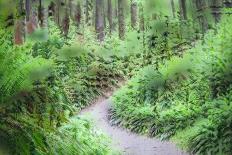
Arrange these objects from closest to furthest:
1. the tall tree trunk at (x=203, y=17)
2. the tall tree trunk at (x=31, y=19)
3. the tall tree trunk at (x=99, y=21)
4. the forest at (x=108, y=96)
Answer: the forest at (x=108, y=96), the tall tree trunk at (x=203, y=17), the tall tree trunk at (x=31, y=19), the tall tree trunk at (x=99, y=21)

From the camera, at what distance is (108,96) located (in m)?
15.9

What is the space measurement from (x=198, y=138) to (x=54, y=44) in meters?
7.78

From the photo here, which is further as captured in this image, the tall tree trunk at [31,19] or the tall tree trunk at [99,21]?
the tall tree trunk at [99,21]

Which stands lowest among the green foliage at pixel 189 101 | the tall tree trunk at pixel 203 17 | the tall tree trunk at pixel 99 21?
the green foliage at pixel 189 101

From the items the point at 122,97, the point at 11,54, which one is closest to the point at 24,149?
the point at 11,54

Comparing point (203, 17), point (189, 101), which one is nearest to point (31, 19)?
point (203, 17)

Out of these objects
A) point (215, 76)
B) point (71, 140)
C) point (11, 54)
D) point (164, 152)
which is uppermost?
point (11, 54)

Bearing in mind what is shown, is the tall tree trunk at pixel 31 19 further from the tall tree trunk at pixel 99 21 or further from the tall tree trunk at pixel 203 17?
the tall tree trunk at pixel 203 17

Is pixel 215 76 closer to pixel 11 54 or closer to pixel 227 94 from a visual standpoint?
pixel 227 94

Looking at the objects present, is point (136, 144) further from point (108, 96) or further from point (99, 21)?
point (99, 21)

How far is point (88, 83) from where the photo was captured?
15.5m

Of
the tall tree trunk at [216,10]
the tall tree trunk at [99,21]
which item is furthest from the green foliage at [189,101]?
the tall tree trunk at [99,21]

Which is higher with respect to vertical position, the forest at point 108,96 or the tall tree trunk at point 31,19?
the tall tree trunk at point 31,19

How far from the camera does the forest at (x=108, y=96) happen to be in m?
5.46
